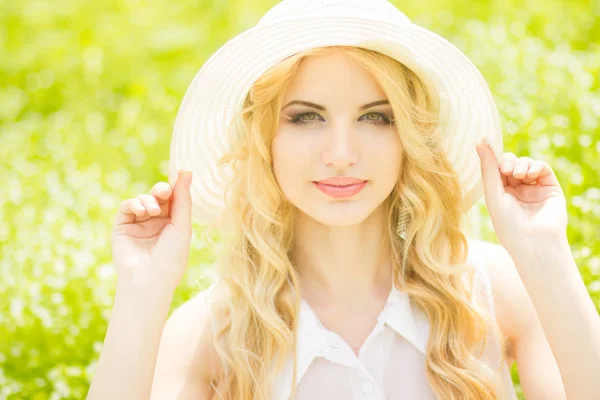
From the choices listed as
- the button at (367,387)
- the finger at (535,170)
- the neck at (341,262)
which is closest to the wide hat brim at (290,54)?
the finger at (535,170)

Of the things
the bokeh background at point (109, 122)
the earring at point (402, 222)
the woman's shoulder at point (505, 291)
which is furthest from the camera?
the bokeh background at point (109, 122)

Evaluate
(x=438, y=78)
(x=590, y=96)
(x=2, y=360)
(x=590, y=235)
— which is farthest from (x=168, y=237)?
(x=590, y=96)

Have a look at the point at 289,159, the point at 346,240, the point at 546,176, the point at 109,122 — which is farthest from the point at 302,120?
the point at 109,122

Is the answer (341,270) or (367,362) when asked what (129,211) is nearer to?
(341,270)

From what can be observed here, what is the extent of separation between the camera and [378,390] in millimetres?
2760

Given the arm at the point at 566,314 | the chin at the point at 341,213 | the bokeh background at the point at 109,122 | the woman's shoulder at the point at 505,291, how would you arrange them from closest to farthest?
the arm at the point at 566,314 → the chin at the point at 341,213 → the woman's shoulder at the point at 505,291 → the bokeh background at the point at 109,122

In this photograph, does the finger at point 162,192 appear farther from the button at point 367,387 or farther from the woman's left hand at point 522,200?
the woman's left hand at point 522,200

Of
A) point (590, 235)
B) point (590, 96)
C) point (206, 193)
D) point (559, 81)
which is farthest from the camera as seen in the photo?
point (559, 81)

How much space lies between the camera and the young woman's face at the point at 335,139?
8.70ft

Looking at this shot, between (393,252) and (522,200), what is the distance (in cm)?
55

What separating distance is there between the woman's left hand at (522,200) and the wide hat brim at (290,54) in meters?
0.14

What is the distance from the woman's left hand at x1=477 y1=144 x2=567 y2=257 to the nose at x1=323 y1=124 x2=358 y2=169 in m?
0.51

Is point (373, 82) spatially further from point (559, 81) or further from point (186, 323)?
point (559, 81)

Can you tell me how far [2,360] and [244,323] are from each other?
2035 millimetres
